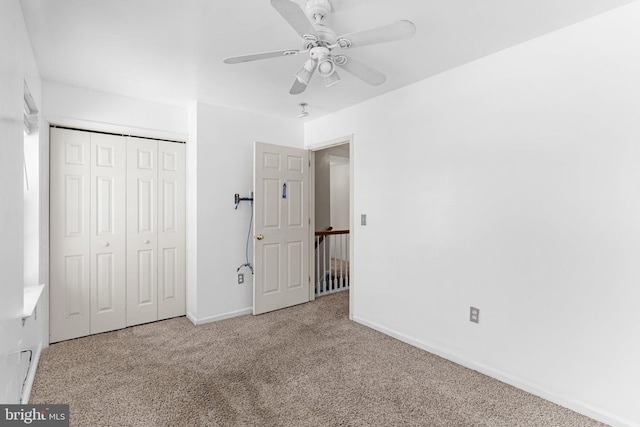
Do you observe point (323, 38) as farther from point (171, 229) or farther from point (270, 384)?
point (171, 229)

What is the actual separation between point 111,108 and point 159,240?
1.44 metres

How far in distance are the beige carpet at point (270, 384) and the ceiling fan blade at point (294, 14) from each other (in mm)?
2229

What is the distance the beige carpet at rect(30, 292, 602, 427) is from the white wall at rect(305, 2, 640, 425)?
301 mm

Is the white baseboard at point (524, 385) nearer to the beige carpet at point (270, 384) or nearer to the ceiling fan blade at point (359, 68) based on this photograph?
the beige carpet at point (270, 384)

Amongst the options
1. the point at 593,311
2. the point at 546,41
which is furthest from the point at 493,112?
the point at 593,311

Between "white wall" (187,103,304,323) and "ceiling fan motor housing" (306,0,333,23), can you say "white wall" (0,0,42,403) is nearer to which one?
"ceiling fan motor housing" (306,0,333,23)

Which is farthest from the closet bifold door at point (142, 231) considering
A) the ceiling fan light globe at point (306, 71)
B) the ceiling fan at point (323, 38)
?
the ceiling fan light globe at point (306, 71)

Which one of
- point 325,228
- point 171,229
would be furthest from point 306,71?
point 325,228

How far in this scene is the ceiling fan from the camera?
1.58 meters

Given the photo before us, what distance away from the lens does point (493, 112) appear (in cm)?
245

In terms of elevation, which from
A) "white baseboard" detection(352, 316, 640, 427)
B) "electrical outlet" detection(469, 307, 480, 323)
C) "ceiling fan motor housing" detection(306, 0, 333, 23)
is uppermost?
"ceiling fan motor housing" detection(306, 0, 333, 23)

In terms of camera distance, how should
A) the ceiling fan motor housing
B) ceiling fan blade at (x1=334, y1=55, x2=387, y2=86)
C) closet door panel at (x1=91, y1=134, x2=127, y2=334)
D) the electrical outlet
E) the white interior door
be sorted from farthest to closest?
1. the white interior door
2. closet door panel at (x1=91, y1=134, x2=127, y2=334)
3. the electrical outlet
4. ceiling fan blade at (x1=334, y1=55, x2=387, y2=86)
5. the ceiling fan motor housing

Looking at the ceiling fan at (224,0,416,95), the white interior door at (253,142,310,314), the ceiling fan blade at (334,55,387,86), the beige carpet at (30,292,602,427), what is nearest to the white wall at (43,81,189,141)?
the white interior door at (253,142,310,314)

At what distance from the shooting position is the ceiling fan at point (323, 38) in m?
1.58
